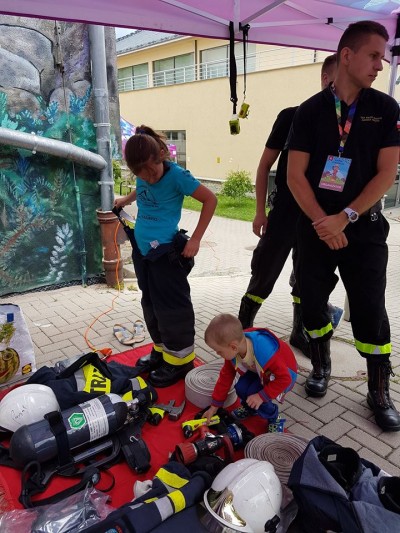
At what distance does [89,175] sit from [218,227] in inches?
284

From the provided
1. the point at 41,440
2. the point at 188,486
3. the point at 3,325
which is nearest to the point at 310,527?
the point at 188,486

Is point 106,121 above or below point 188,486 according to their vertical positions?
above

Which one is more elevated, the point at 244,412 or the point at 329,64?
the point at 329,64

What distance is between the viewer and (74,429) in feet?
6.73

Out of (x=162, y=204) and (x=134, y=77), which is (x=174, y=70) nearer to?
(x=134, y=77)

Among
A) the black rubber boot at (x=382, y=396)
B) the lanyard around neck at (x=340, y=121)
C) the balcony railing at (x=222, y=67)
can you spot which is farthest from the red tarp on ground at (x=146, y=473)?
the balcony railing at (x=222, y=67)

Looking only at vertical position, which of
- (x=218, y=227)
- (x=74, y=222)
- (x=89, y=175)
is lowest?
(x=218, y=227)

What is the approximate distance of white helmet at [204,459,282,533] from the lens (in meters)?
1.54

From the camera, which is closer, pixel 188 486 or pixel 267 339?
pixel 188 486

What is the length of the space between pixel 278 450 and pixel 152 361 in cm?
127

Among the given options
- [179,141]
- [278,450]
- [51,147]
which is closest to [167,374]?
[278,450]

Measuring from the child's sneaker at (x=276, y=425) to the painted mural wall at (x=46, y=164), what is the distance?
3.48 metres

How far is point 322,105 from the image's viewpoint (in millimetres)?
2211

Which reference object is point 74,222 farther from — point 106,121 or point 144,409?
point 144,409
